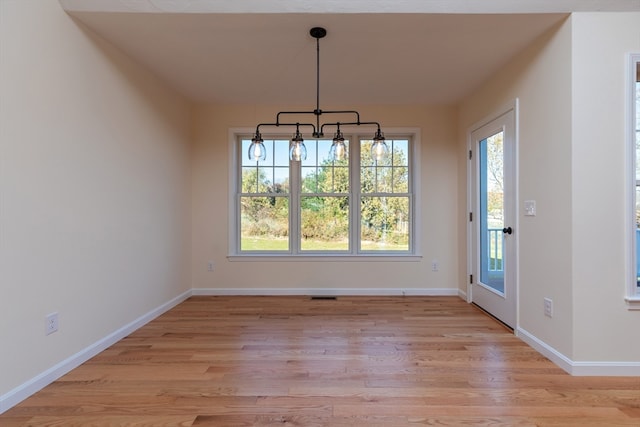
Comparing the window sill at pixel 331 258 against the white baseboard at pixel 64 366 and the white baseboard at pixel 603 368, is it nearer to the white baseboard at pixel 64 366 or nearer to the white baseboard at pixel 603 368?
the white baseboard at pixel 64 366

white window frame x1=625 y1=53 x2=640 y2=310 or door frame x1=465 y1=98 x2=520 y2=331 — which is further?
door frame x1=465 y1=98 x2=520 y2=331

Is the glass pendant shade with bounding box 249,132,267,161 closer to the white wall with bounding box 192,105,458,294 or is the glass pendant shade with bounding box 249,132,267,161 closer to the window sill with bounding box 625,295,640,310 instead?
the white wall with bounding box 192,105,458,294

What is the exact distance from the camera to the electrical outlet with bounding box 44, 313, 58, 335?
202cm

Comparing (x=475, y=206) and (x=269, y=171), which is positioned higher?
(x=269, y=171)

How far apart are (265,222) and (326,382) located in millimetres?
2571

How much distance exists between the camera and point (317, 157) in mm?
4273

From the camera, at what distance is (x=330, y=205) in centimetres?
429

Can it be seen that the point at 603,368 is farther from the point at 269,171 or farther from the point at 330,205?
the point at 269,171

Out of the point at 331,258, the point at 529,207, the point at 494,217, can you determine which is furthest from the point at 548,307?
the point at 331,258

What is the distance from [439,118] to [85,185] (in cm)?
380

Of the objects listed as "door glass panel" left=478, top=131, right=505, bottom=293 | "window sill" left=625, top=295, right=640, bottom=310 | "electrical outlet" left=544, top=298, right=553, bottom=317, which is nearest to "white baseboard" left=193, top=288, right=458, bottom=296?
"door glass panel" left=478, top=131, right=505, bottom=293

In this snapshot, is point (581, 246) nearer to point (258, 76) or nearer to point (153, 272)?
point (258, 76)

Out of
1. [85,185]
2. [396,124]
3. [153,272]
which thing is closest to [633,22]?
[396,124]

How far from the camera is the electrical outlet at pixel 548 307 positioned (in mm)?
2365
